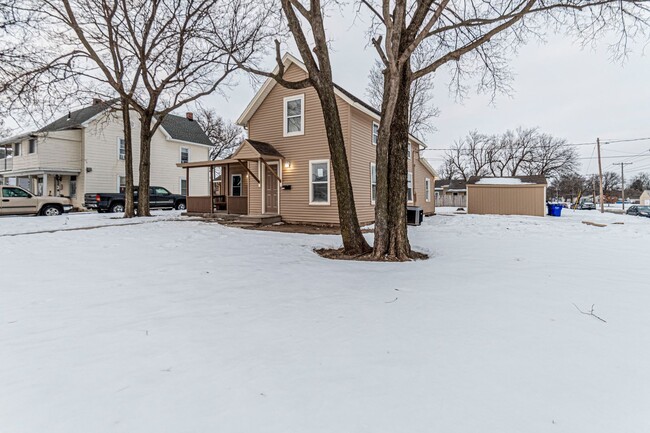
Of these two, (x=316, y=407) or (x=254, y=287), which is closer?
(x=316, y=407)

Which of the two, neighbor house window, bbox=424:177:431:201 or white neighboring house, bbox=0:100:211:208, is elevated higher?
white neighboring house, bbox=0:100:211:208

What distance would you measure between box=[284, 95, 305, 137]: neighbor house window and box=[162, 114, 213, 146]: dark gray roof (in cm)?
→ 1528

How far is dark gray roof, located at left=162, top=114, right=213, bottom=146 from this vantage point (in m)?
24.3

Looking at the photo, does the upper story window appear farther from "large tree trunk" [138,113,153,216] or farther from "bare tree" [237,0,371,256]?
"bare tree" [237,0,371,256]

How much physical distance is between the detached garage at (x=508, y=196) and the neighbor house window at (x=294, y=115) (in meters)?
14.0

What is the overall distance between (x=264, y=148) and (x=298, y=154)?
4.39 ft

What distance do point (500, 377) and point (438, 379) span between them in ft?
1.30

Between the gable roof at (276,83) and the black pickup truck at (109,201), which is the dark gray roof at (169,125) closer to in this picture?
the black pickup truck at (109,201)

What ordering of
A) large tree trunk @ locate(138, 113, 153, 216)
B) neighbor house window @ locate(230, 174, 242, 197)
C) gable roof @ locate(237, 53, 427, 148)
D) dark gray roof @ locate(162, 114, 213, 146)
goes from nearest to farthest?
gable roof @ locate(237, 53, 427, 148)
large tree trunk @ locate(138, 113, 153, 216)
neighbor house window @ locate(230, 174, 242, 197)
dark gray roof @ locate(162, 114, 213, 146)

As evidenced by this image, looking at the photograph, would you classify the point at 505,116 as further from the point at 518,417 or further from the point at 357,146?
A: the point at 518,417

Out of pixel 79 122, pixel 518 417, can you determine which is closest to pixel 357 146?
pixel 518 417

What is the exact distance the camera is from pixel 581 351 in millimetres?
2289

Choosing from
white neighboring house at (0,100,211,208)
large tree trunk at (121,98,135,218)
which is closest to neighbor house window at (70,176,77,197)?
white neighboring house at (0,100,211,208)

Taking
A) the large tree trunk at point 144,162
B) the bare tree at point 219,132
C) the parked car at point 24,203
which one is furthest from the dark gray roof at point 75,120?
the bare tree at point 219,132
